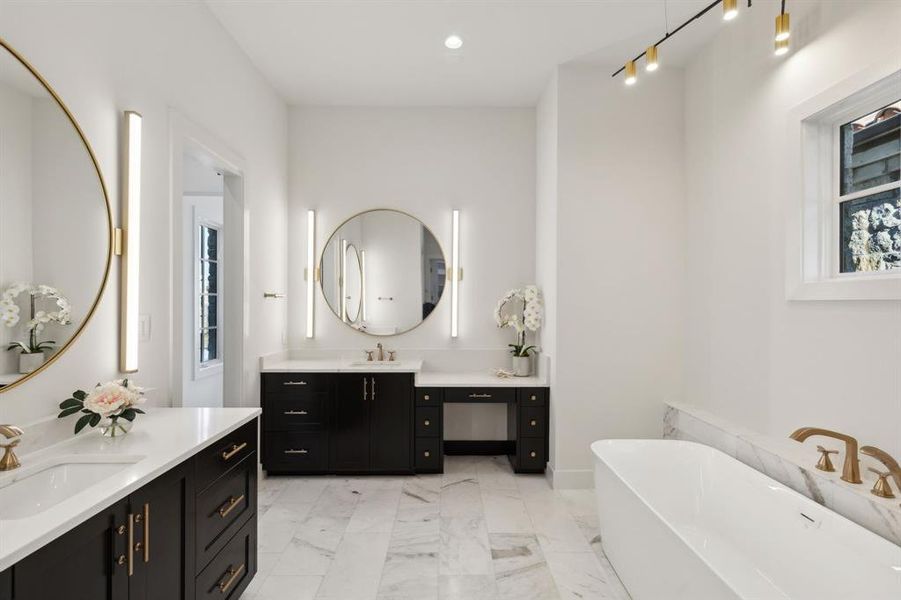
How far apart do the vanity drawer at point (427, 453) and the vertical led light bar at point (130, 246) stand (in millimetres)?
2149

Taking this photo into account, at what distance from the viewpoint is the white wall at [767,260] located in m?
2.02

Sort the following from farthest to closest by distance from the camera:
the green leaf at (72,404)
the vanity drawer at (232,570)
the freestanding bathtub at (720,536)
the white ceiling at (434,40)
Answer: the white ceiling at (434,40) → the vanity drawer at (232,570) → the green leaf at (72,404) → the freestanding bathtub at (720,536)

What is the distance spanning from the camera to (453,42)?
3.27 m

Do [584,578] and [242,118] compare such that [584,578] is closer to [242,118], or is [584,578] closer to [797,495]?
[797,495]

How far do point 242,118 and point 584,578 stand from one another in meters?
3.51

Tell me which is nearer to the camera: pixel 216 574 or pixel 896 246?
pixel 216 574

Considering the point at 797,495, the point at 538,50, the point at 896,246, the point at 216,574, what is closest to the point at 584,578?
the point at 797,495

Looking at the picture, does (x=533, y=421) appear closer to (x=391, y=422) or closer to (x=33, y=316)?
(x=391, y=422)

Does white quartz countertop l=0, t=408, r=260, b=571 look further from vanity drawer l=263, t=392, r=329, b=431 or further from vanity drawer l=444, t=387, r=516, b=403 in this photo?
vanity drawer l=444, t=387, r=516, b=403

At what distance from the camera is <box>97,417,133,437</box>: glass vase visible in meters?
1.79

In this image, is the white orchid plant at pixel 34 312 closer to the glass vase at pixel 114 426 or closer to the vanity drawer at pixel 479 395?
the glass vase at pixel 114 426

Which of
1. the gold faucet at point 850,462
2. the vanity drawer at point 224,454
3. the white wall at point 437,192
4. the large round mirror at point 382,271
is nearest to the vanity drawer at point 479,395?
the white wall at point 437,192

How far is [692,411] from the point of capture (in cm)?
325

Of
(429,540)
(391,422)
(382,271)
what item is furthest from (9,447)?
(382,271)
